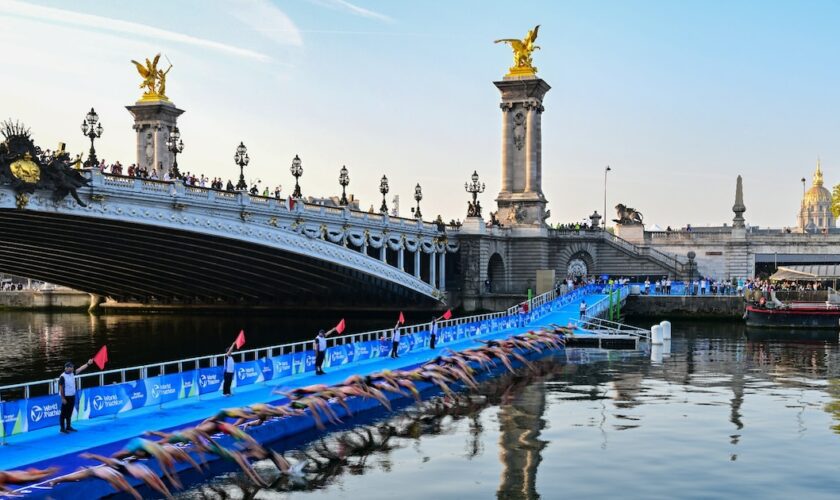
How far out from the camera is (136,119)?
10250cm

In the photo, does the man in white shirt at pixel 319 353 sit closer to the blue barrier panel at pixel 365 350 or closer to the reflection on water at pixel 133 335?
the blue barrier panel at pixel 365 350

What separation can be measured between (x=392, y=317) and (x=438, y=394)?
50.9m

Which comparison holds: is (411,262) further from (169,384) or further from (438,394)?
(169,384)

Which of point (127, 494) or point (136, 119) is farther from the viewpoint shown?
point (136, 119)

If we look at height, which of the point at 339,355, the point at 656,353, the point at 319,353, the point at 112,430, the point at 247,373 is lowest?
the point at 656,353

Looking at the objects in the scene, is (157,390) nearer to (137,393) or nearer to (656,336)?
(137,393)

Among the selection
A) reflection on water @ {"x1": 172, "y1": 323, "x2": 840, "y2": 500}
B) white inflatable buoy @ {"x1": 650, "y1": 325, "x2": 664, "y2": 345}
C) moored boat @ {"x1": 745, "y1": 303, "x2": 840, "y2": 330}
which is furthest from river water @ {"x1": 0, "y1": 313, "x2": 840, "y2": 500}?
moored boat @ {"x1": 745, "y1": 303, "x2": 840, "y2": 330}

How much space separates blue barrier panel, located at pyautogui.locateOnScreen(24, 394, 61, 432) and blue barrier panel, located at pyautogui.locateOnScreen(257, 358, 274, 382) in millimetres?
10154

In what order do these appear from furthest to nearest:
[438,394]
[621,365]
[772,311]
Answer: [772,311], [621,365], [438,394]

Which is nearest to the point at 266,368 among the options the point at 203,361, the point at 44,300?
the point at 203,361

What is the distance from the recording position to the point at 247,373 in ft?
120

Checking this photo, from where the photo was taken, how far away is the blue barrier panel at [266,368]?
37688 millimetres

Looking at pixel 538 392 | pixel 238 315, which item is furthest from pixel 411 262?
pixel 538 392

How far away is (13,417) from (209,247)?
40.1 m
